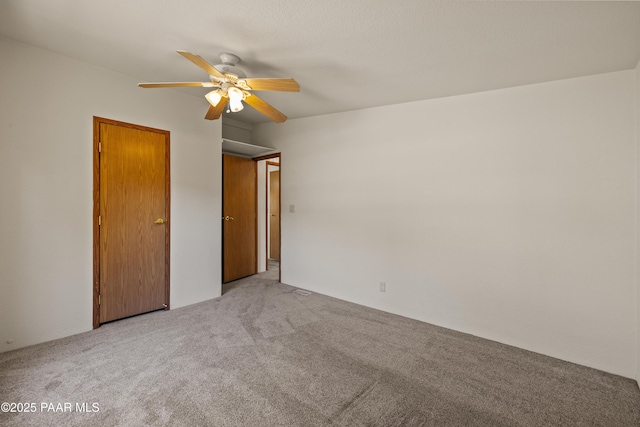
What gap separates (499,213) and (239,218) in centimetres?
376

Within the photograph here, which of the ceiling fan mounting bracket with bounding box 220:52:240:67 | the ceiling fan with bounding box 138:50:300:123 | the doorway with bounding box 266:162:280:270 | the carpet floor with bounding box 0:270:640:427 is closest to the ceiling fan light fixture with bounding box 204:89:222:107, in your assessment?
the ceiling fan with bounding box 138:50:300:123

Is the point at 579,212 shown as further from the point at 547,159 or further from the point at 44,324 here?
the point at 44,324

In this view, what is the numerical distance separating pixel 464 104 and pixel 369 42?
1412 mm

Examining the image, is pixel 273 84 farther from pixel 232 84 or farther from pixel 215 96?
pixel 215 96

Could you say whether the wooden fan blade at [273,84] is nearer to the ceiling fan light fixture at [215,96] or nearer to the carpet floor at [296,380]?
the ceiling fan light fixture at [215,96]

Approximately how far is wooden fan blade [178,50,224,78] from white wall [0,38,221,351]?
1.52m

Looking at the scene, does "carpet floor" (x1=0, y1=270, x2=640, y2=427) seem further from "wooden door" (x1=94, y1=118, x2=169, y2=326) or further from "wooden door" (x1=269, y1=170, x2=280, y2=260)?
"wooden door" (x1=269, y1=170, x2=280, y2=260)

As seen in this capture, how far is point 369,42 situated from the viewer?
6.80 feet

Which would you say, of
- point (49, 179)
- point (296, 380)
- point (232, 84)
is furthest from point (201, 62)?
point (296, 380)

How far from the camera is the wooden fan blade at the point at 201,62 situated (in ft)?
5.87

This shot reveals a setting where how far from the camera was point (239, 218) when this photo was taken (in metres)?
4.76

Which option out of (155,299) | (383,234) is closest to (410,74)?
(383,234)

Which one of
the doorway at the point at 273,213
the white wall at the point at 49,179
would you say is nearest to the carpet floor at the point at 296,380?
the white wall at the point at 49,179

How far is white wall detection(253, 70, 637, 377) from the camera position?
7.39 ft
